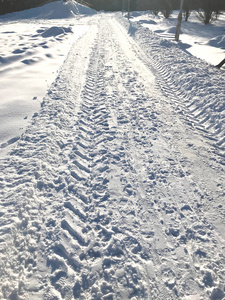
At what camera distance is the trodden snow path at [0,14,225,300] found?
6.91ft

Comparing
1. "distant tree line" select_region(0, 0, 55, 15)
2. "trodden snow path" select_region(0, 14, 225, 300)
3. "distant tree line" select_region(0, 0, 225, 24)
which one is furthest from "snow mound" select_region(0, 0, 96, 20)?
"trodden snow path" select_region(0, 14, 225, 300)

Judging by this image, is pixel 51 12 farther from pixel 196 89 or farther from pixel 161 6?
pixel 196 89

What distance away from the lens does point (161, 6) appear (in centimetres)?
3250

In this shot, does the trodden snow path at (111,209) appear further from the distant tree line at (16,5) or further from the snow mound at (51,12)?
the distant tree line at (16,5)

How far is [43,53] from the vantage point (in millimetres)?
9859

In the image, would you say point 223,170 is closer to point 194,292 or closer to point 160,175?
point 160,175

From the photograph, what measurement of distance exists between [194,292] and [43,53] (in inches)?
423

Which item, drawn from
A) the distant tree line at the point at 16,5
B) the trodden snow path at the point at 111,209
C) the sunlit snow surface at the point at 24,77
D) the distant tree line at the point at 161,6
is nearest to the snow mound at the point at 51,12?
→ the distant tree line at the point at 16,5

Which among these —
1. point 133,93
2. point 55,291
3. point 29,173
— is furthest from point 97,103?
point 55,291

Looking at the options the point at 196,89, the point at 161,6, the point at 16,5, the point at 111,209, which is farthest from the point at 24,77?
the point at 16,5

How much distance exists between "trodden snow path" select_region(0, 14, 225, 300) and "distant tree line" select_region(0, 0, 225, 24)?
22.3 meters

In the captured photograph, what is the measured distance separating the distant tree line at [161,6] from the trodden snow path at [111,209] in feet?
73.2

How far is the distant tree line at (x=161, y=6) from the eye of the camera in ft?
68.7

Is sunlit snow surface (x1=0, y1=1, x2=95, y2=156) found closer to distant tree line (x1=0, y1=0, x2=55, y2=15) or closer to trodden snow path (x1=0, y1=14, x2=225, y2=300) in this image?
trodden snow path (x1=0, y1=14, x2=225, y2=300)
